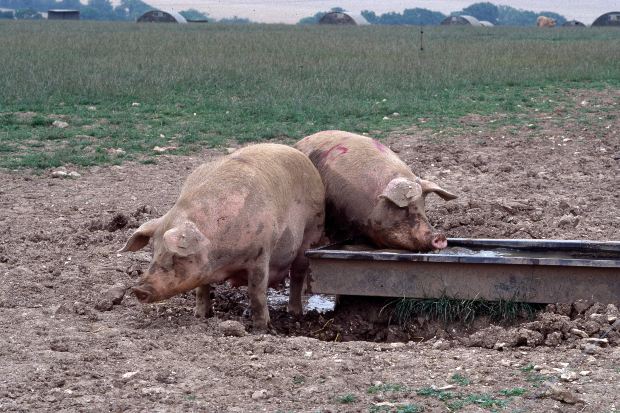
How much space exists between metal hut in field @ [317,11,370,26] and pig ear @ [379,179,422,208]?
4854 cm

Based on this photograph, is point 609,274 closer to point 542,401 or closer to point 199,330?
point 542,401

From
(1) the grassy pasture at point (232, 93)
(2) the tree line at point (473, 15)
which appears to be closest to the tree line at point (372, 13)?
(2) the tree line at point (473, 15)

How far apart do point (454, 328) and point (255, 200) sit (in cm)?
159

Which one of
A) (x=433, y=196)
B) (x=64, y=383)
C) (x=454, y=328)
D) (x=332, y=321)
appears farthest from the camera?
(x=433, y=196)

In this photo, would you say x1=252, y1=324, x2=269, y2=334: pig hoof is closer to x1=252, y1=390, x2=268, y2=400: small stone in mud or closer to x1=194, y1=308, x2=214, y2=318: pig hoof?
x1=194, y1=308, x2=214, y2=318: pig hoof

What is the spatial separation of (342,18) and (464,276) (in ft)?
165

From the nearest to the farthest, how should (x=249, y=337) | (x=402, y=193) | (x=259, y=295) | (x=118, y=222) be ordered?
(x=249, y=337), (x=259, y=295), (x=402, y=193), (x=118, y=222)

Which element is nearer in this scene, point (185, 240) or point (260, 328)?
point (185, 240)

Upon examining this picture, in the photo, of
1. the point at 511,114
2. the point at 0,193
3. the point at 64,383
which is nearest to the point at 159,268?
the point at 64,383

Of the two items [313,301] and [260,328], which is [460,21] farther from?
[260,328]

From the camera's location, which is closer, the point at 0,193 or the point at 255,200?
the point at 255,200

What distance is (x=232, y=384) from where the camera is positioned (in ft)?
11.1

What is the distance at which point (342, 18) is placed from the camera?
5259 centimetres

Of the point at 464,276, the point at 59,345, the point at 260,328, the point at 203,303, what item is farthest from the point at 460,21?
the point at 59,345
